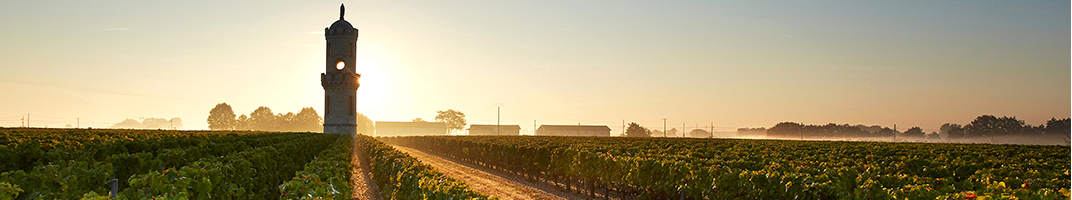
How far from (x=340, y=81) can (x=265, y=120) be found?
364 ft

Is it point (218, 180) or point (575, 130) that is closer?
point (218, 180)

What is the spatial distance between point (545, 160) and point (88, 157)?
15.9 m

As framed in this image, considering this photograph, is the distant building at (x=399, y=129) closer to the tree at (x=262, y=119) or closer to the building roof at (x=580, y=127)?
the building roof at (x=580, y=127)

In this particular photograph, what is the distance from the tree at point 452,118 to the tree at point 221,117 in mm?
56236

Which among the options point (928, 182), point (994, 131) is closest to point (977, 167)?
point (928, 182)

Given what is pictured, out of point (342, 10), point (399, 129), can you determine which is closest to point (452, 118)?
point (399, 129)

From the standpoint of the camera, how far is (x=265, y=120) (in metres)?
152

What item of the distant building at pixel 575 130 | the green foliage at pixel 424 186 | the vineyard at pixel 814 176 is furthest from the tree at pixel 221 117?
the green foliage at pixel 424 186

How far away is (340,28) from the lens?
2239 inches

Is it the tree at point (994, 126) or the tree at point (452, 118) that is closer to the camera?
the tree at point (994, 126)

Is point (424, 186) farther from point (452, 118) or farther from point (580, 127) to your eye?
point (452, 118)

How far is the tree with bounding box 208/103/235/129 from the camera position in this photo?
14650cm

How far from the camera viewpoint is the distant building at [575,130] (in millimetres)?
125500

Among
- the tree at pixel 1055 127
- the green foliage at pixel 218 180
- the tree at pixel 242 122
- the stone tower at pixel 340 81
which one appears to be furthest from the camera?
the tree at pixel 242 122
